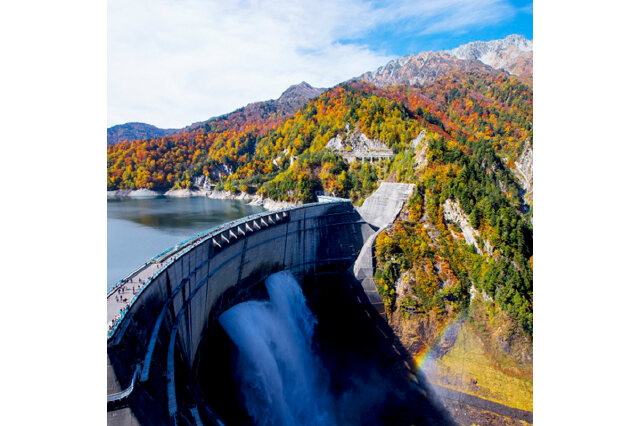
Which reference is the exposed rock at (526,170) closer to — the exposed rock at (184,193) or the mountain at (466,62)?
the mountain at (466,62)

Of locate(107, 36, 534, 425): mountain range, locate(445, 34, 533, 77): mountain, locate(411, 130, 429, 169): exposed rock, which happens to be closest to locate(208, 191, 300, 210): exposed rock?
locate(107, 36, 534, 425): mountain range

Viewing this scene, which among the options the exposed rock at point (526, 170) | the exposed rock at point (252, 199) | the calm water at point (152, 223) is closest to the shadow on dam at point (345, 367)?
the calm water at point (152, 223)

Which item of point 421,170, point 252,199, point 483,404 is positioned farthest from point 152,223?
point 483,404

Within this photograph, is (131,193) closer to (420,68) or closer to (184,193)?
(184,193)

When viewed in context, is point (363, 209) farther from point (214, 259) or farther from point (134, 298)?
point (134, 298)

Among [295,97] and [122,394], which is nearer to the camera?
[122,394]

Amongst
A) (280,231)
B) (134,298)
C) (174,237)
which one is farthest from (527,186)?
(134,298)

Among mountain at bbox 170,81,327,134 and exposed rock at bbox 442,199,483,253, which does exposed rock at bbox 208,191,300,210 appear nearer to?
exposed rock at bbox 442,199,483,253
